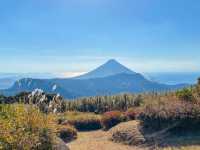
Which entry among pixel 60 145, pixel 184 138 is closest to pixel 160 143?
pixel 184 138

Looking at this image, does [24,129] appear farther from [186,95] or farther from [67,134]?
[186,95]

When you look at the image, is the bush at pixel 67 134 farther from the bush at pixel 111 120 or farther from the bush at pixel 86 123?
the bush at pixel 86 123

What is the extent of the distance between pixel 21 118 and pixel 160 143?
6.83 meters

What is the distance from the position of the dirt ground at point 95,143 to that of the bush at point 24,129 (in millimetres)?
5059

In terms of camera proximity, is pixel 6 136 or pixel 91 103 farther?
pixel 91 103

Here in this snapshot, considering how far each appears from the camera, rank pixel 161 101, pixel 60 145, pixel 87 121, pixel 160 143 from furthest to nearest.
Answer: pixel 87 121 < pixel 161 101 < pixel 160 143 < pixel 60 145

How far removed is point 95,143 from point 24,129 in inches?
288

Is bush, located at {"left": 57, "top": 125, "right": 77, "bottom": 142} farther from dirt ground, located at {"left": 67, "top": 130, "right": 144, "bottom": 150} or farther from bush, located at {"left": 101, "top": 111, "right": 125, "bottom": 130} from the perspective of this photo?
bush, located at {"left": 101, "top": 111, "right": 125, "bottom": 130}

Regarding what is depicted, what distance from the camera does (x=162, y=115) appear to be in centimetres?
1797

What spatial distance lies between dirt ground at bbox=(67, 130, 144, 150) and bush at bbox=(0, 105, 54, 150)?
16.6ft

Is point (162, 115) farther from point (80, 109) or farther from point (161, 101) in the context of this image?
point (80, 109)

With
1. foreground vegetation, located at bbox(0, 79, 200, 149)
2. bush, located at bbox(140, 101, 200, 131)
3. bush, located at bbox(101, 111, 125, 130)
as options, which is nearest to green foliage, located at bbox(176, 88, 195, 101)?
foreground vegetation, located at bbox(0, 79, 200, 149)

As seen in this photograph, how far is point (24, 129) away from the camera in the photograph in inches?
445

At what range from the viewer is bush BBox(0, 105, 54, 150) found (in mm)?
10354
